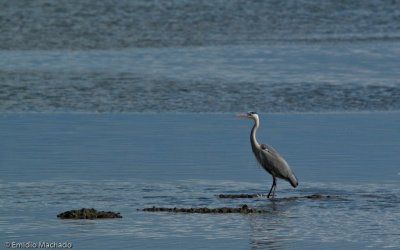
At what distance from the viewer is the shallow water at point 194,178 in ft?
38.5

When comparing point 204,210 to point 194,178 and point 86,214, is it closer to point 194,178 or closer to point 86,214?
point 86,214

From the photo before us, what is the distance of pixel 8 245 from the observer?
11.1 metres

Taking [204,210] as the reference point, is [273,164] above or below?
above

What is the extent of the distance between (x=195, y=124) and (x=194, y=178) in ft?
13.9

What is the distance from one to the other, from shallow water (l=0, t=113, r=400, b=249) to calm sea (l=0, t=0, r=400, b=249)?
3 cm

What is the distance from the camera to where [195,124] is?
1906cm

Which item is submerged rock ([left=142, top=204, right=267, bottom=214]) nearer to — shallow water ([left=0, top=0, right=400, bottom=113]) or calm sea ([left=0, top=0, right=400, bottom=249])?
calm sea ([left=0, top=0, right=400, bottom=249])

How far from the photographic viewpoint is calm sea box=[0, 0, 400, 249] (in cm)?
1220

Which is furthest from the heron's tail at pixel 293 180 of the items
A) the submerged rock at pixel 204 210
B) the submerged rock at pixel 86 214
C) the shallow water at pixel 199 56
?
the shallow water at pixel 199 56

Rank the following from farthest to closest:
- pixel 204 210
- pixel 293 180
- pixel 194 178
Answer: pixel 194 178 → pixel 293 180 → pixel 204 210

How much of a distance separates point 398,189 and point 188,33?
18785mm

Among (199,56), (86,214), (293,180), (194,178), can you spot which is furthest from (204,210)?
(199,56)

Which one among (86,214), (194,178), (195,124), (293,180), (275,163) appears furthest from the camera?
(195,124)

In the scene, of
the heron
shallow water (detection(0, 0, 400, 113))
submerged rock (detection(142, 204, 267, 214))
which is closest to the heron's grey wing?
the heron
